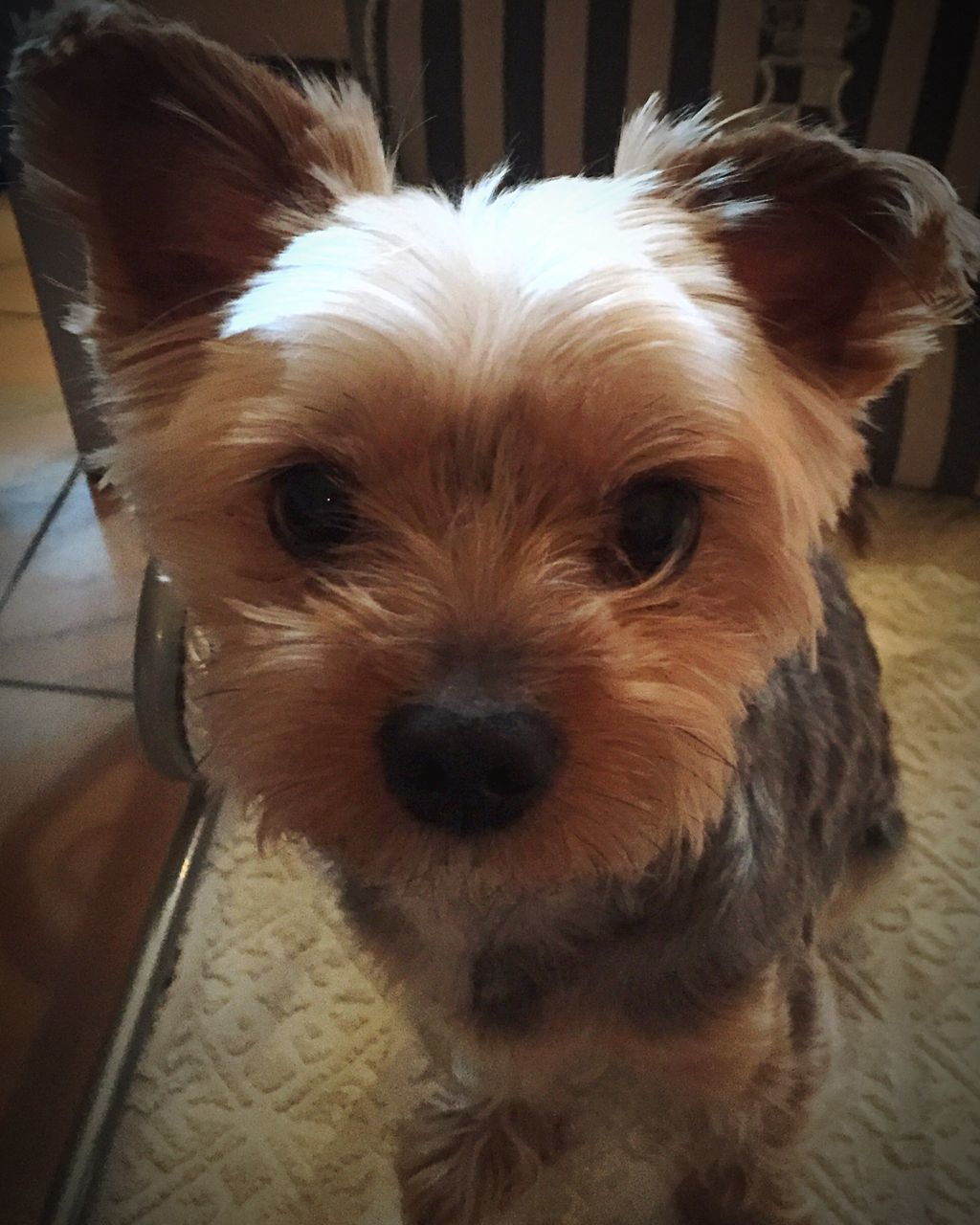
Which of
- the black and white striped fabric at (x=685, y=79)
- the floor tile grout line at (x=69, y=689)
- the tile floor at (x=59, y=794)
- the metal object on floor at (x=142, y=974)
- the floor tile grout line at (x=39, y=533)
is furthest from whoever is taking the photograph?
the floor tile grout line at (x=39, y=533)

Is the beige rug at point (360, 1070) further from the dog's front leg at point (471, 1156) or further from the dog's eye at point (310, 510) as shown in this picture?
the dog's eye at point (310, 510)

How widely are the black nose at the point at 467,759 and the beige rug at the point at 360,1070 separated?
679 millimetres

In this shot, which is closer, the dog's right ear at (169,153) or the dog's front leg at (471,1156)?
the dog's right ear at (169,153)

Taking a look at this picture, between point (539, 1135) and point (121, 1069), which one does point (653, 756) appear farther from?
point (121, 1069)

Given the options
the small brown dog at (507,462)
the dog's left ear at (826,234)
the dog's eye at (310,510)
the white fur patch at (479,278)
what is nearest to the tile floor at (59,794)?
the small brown dog at (507,462)

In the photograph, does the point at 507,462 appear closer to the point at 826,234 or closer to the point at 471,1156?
the point at 826,234

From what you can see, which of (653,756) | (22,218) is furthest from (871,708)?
(22,218)

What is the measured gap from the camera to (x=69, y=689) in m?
1.56

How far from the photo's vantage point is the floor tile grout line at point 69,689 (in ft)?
5.09

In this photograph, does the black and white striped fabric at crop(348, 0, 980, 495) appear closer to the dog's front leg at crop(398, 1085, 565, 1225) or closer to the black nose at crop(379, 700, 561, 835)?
the black nose at crop(379, 700, 561, 835)

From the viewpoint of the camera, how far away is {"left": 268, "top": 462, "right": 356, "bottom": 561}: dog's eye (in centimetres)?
66

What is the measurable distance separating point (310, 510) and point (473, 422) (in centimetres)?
13

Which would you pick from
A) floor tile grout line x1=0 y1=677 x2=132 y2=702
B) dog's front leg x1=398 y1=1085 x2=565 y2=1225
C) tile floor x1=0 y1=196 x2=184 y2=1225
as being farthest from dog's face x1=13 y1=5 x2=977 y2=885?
floor tile grout line x1=0 y1=677 x2=132 y2=702

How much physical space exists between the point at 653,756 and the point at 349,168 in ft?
1.52
